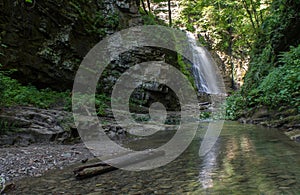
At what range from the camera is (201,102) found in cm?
1939

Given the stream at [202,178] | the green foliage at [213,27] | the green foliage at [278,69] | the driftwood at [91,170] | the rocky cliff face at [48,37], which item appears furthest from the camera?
the green foliage at [213,27]

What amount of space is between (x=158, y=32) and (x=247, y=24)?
747 cm

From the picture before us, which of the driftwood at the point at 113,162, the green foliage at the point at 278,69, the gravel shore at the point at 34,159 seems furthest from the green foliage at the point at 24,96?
the green foliage at the point at 278,69

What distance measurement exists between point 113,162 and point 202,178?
1.69 meters

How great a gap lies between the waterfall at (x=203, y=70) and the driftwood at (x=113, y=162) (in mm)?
16732

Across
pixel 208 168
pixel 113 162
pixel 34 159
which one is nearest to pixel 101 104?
pixel 34 159

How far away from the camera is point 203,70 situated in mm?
23844

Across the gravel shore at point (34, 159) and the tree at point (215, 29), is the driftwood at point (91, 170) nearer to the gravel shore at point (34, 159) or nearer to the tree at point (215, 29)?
the gravel shore at point (34, 159)

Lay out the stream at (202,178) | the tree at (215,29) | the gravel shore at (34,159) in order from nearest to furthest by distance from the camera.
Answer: the stream at (202,178) → the gravel shore at (34,159) → the tree at (215,29)

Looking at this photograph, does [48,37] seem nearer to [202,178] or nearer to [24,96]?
[24,96]

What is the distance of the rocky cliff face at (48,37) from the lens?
10703mm

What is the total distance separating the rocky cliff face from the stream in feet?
27.5

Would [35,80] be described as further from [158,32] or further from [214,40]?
[214,40]

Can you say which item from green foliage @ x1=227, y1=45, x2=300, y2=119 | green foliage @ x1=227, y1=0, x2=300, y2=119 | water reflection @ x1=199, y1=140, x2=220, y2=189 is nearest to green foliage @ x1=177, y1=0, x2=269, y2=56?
green foliage @ x1=227, y1=0, x2=300, y2=119
